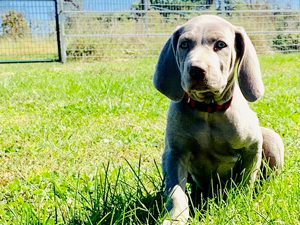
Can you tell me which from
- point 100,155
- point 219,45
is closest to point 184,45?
point 219,45

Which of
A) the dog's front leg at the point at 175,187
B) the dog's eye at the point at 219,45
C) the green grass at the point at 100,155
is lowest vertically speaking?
the green grass at the point at 100,155

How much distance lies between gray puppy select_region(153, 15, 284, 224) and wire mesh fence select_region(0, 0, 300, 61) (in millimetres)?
13228

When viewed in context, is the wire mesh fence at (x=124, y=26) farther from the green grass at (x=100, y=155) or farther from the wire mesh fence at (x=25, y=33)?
the green grass at (x=100, y=155)

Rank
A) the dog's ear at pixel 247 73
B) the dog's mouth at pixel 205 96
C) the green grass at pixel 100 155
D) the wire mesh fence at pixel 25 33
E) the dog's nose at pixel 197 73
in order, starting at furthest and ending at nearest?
the wire mesh fence at pixel 25 33 < the dog's ear at pixel 247 73 < the dog's mouth at pixel 205 96 < the green grass at pixel 100 155 < the dog's nose at pixel 197 73

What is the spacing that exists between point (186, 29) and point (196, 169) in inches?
33.4

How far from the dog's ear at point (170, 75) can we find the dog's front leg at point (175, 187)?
1.10ft

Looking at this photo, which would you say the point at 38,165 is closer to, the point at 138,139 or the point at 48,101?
the point at 138,139

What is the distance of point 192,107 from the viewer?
10.1 ft

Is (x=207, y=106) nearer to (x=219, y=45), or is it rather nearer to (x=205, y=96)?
(x=205, y=96)

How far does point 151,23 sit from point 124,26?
0.96 metres

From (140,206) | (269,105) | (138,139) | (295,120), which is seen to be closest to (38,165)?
(138,139)

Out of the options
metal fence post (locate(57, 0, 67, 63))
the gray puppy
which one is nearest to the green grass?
the gray puppy

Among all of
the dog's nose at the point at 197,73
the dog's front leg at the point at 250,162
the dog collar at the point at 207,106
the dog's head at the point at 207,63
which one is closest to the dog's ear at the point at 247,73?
the dog's head at the point at 207,63

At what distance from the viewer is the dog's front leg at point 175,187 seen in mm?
2672
